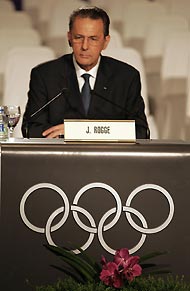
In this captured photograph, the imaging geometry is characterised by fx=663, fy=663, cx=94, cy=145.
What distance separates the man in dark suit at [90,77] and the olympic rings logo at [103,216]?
1.34m

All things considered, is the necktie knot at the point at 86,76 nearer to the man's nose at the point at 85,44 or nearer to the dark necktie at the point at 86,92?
the dark necktie at the point at 86,92

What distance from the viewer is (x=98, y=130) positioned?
6.66ft

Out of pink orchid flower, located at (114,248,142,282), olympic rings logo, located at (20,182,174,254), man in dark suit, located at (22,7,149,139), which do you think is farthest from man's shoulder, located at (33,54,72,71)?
pink orchid flower, located at (114,248,142,282)

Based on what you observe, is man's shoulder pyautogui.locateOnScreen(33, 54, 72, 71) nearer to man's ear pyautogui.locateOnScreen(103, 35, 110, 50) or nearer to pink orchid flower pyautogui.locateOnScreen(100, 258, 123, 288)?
man's ear pyautogui.locateOnScreen(103, 35, 110, 50)

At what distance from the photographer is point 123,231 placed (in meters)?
1.99

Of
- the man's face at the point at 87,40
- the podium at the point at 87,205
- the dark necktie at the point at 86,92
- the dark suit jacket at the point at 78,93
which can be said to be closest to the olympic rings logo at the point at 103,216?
the podium at the point at 87,205

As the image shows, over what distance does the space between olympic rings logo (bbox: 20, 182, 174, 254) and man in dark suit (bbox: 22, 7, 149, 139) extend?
1340 millimetres

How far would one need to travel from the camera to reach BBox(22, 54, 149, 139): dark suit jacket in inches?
129

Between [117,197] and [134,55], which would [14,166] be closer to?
[117,197]

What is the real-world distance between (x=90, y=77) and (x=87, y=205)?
1.53m

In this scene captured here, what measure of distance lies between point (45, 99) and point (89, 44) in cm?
37

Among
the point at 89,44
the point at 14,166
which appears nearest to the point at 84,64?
the point at 89,44

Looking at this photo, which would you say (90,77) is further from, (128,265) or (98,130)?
(128,265)

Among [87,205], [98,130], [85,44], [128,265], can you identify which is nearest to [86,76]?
[85,44]
